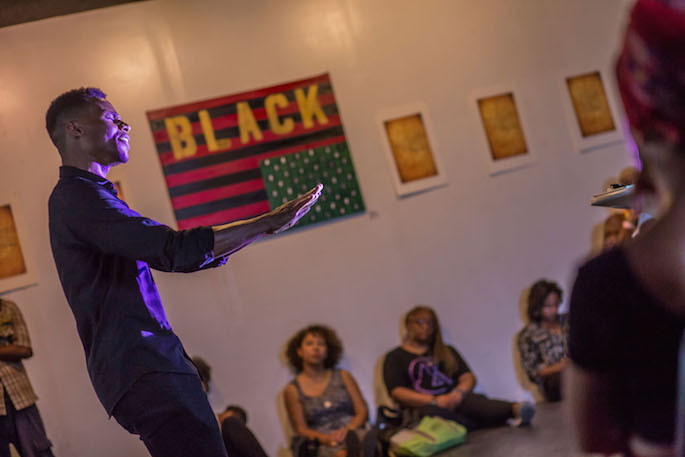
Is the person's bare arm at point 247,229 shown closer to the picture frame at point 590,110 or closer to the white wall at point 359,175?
the white wall at point 359,175

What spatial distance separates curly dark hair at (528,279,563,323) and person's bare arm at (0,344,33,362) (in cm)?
358

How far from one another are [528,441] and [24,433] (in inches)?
119

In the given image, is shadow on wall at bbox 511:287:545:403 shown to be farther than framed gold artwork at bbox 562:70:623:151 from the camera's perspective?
No

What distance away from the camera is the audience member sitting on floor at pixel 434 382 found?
5.05 meters

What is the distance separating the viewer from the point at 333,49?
569cm

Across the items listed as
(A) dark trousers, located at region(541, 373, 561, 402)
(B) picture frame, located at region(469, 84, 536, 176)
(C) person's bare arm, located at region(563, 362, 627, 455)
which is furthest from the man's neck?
(A) dark trousers, located at region(541, 373, 561, 402)

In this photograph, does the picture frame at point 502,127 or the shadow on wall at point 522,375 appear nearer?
the shadow on wall at point 522,375

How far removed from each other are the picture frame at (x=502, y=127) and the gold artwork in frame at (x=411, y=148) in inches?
18.3

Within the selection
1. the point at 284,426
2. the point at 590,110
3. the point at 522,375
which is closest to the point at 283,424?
the point at 284,426

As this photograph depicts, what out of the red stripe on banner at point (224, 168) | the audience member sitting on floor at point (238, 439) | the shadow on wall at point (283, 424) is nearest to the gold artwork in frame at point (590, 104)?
the red stripe on banner at point (224, 168)

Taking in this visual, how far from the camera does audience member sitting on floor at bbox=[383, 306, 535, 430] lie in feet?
16.6

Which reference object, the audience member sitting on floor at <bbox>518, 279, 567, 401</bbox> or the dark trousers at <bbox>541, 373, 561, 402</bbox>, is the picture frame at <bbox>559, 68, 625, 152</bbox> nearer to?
the audience member sitting on floor at <bbox>518, 279, 567, 401</bbox>

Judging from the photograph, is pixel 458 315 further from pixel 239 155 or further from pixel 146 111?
pixel 146 111

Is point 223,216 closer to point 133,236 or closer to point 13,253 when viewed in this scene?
point 13,253
